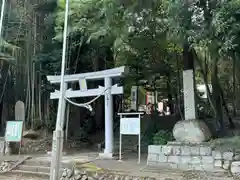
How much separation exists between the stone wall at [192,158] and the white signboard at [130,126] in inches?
29.6

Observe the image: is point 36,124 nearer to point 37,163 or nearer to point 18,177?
point 37,163

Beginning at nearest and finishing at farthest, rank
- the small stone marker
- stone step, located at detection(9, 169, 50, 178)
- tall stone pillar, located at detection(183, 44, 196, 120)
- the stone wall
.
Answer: the stone wall
stone step, located at detection(9, 169, 50, 178)
tall stone pillar, located at detection(183, 44, 196, 120)
the small stone marker

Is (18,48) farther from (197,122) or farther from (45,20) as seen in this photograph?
(197,122)

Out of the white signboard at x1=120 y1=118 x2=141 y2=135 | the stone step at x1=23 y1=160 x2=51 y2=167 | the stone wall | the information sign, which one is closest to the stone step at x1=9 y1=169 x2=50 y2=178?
the stone step at x1=23 y1=160 x2=51 y2=167

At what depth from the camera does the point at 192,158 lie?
285 inches

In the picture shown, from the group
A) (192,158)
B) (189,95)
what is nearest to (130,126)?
(189,95)

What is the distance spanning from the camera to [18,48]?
37.3 ft

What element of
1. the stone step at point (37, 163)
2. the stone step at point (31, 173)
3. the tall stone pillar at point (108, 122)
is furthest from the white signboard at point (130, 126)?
the stone step at point (31, 173)

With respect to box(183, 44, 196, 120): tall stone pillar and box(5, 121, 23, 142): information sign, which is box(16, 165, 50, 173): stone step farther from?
box(183, 44, 196, 120): tall stone pillar

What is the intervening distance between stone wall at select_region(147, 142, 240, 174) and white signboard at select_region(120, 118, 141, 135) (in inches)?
29.6

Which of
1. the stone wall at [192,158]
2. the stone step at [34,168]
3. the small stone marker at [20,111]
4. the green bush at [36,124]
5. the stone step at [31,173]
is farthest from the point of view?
the green bush at [36,124]

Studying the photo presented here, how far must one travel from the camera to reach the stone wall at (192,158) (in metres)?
6.77

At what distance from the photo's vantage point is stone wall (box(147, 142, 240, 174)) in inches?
266

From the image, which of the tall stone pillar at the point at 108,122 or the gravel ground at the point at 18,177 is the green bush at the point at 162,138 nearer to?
the tall stone pillar at the point at 108,122
